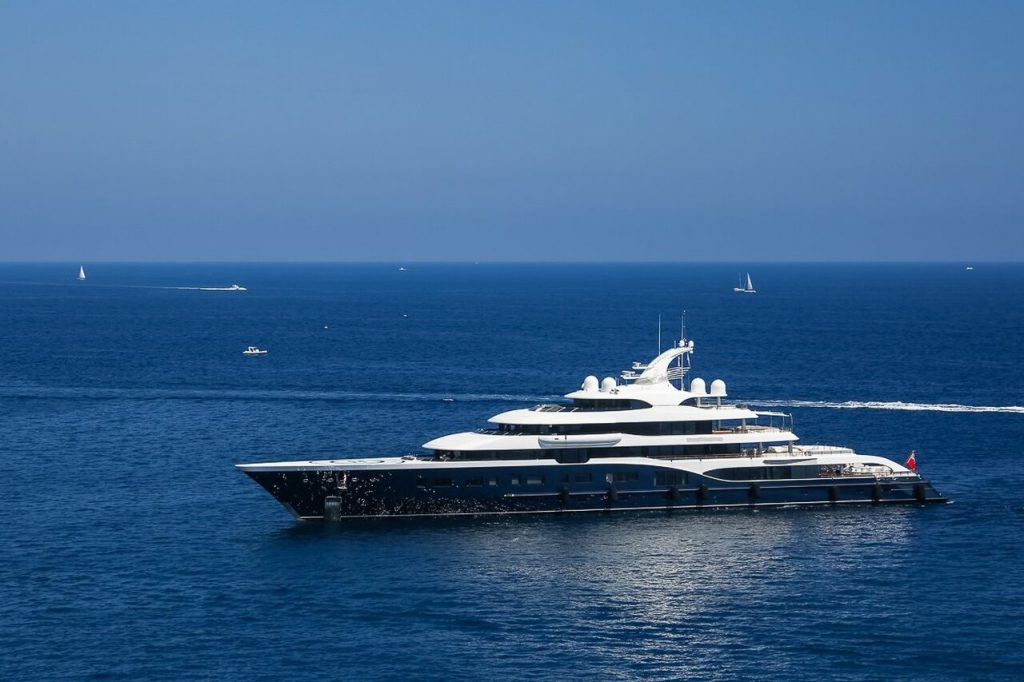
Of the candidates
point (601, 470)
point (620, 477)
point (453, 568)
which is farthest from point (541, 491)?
point (453, 568)

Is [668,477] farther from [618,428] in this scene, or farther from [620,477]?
[618,428]

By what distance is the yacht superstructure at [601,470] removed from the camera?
69.9m

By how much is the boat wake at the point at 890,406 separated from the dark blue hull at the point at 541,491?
33961 millimetres

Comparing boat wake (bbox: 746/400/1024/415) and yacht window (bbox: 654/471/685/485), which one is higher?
boat wake (bbox: 746/400/1024/415)

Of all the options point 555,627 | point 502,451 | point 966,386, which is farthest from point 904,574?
point 966,386

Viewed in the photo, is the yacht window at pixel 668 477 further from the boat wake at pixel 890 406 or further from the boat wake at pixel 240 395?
the boat wake at pixel 240 395

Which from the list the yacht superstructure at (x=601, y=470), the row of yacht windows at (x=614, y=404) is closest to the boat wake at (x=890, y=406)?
the yacht superstructure at (x=601, y=470)

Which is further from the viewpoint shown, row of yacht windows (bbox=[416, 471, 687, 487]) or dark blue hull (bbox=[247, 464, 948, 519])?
row of yacht windows (bbox=[416, 471, 687, 487])

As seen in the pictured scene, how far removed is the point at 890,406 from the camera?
107 m

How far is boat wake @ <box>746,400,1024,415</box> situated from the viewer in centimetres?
10494

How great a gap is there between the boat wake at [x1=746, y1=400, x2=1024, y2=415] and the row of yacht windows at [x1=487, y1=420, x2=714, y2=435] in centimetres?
3378

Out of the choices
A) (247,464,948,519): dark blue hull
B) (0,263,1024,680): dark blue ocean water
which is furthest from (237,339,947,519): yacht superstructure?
(0,263,1024,680): dark blue ocean water

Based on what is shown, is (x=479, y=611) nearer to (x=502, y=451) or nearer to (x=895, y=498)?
(x=502, y=451)

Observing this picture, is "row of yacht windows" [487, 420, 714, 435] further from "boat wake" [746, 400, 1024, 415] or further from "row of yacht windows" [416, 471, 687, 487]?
"boat wake" [746, 400, 1024, 415]
